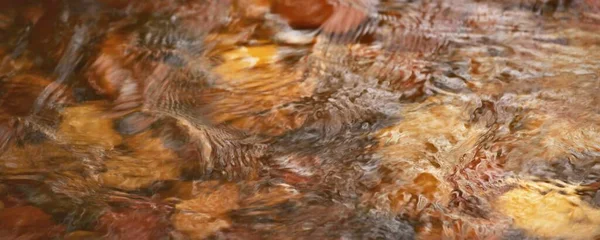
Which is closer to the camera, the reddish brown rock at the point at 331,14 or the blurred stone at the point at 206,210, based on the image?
the blurred stone at the point at 206,210

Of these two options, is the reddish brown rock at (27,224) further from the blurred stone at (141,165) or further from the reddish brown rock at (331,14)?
the reddish brown rock at (331,14)

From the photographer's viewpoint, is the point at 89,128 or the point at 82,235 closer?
the point at 82,235

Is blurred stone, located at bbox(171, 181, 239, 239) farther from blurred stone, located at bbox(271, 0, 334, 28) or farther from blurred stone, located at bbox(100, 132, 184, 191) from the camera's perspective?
blurred stone, located at bbox(271, 0, 334, 28)

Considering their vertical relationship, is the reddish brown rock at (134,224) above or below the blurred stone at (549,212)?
below

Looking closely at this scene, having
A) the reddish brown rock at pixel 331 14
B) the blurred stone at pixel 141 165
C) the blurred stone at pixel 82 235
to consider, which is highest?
the reddish brown rock at pixel 331 14

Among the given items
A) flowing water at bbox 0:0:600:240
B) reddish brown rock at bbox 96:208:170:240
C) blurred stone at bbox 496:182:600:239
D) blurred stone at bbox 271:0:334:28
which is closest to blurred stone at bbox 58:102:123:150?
flowing water at bbox 0:0:600:240

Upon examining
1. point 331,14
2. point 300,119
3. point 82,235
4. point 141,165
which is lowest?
point 82,235

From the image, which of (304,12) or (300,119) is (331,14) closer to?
(304,12)

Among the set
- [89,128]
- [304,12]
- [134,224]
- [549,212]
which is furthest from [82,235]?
[549,212]

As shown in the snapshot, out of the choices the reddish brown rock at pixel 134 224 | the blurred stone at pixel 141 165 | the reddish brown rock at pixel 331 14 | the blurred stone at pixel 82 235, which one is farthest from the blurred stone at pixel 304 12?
the blurred stone at pixel 82 235

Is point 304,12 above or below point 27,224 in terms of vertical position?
above
